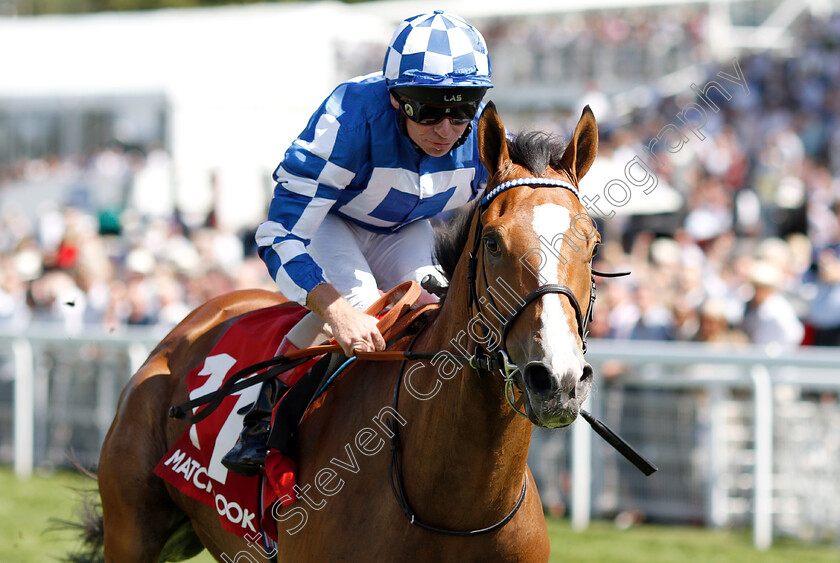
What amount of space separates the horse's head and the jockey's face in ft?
1.22

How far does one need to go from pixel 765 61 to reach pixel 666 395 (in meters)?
9.41

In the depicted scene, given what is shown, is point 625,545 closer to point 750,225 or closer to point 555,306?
point 555,306

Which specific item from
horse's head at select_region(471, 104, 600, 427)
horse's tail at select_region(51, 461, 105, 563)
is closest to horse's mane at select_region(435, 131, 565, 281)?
horse's head at select_region(471, 104, 600, 427)

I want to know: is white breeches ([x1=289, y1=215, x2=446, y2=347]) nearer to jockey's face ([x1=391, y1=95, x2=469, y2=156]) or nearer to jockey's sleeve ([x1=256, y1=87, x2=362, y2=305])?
jockey's sleeve ([x1=256, y1=87, x2=362, y2=305])

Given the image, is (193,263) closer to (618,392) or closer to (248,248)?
(248,248)

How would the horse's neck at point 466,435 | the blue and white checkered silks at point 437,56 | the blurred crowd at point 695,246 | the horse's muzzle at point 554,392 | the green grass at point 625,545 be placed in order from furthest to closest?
1. the blurred crowd at point 695,246
2. the green grass at point 625,545
3. the blue and white checkered silks at point 437,56
4. the horse's neck at point 466,435
5. the horse's muzzle at point 554,392

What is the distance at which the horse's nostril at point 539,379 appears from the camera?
236 centimetres

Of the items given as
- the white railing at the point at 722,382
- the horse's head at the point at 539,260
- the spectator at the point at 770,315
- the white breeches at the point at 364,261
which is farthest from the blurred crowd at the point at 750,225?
the horse's head at the point at 539,260

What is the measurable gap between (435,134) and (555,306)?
1027 millimetres

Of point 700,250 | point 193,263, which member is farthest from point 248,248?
point 700,250

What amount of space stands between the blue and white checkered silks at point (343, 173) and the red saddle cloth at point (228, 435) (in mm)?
441

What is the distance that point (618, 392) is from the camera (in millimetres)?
7098

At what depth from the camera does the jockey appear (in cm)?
315

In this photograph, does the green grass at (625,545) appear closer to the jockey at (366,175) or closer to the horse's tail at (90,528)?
the horse's tail at (90,528)
